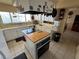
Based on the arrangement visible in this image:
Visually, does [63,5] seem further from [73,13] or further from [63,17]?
[73,13]

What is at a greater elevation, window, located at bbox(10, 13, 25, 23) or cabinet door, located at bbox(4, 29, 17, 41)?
window, located at bbox(10, 13, 25, 23)

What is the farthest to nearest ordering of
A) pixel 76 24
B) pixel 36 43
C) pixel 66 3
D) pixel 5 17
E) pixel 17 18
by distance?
pixel 76 24
pixel 17 18
pixel 5 17
pixel 66 3
pixel 36 43

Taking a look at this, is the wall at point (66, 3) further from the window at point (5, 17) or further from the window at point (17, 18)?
the window at point (5, 17)

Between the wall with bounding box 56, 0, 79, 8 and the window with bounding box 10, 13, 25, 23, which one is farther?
the window with bounding box 10, 13, 25, 23

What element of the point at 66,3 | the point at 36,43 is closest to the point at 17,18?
the point at 36,43

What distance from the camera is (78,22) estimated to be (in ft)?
19.6

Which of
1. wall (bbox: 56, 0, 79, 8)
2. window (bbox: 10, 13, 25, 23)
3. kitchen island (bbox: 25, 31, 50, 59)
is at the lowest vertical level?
kitchen island (bbox: 25, 31, 50, 59)

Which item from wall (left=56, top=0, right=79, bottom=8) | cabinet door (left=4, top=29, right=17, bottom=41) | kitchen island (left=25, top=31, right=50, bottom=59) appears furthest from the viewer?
cabinet door (left=4, top=29, right=17, bottom=41)

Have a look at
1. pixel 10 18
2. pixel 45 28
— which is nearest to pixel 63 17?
pixel 45 28

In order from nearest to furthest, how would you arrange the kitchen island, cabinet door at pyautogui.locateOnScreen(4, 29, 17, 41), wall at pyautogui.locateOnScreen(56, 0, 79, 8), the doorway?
the kitchen island < wall at pyautogui.locateOnScreen(56, 0, 79, 8) < cabinet door at pyautogui.locateOnScreen(4, 29, 17, 41) < the doorway

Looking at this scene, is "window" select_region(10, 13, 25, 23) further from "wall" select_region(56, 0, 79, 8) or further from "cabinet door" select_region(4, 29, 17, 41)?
"wall" select_region(56, 0, 79, 8)

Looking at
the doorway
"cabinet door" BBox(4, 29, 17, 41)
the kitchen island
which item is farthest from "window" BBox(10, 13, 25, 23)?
the doorway

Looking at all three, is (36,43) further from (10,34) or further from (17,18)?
(17,18)

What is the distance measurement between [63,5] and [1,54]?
11.5ft
